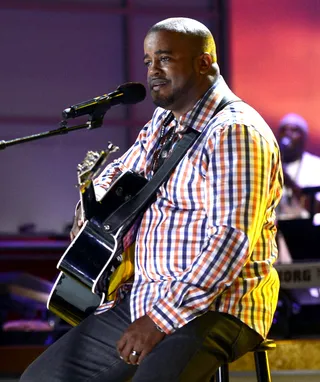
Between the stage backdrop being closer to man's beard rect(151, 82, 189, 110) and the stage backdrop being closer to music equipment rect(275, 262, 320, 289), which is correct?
music equipment rect(275, 262, 320, 289)

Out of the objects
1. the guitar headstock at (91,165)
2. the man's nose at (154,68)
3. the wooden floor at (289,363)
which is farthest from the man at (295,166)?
the guitar headstock at (91,165)

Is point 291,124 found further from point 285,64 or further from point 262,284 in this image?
point 262,284

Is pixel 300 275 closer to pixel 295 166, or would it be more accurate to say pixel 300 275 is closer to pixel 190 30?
pixel 295 166

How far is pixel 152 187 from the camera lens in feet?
9.03

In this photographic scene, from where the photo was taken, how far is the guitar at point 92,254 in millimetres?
2750

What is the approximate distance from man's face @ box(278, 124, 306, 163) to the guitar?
3.89 meters

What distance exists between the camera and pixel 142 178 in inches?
112

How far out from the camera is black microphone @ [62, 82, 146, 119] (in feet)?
8.71

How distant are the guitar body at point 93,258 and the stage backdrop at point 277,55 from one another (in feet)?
13.6

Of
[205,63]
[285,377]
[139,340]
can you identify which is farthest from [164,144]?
[285,377]

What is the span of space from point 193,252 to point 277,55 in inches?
182

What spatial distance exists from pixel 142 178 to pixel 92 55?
16.1 ft

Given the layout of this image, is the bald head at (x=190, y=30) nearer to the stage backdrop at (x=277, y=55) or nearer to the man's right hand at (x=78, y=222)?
the man's right hand at (x=78, y=222)

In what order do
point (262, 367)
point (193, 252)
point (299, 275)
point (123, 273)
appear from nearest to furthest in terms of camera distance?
point (193, 252) < point (262, 367) < point (123, 273) < point (299, 275)
